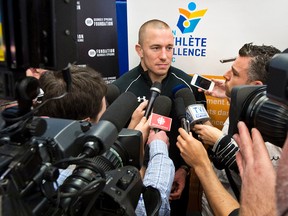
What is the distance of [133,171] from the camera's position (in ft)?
2.86

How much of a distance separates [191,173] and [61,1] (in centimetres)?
181

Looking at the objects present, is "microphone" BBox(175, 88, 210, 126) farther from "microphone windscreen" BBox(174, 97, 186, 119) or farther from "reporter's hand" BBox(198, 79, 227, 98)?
"reporter's hand" BBox(198, 79, 227, 98)

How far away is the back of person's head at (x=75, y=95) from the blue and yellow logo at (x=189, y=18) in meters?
1.10

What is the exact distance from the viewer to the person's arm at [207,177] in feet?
3.93

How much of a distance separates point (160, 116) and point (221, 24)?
97 cm

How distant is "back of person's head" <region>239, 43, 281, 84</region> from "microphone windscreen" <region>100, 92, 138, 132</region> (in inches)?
31.7

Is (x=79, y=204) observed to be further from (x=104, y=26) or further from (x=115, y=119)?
(x=104, y=26)

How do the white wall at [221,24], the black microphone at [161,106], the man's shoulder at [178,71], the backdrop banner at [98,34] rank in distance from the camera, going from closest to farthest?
the black microphone at [161,106], the white wall at [221,24], the man's shoulder at [178,71], the backdrop banner at [98,34]

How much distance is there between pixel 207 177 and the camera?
1304 mm

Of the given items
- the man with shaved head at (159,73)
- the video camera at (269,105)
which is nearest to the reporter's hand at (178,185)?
the man with shaved head at (159,73)

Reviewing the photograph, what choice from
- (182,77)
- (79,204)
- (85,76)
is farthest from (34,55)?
(182,77)

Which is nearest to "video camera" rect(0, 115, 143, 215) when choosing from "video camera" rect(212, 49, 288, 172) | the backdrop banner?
"video camera" rect(212, 49, 288, 172)

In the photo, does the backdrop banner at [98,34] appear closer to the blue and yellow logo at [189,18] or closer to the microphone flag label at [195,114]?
the blue and yellow logo at [189,18]

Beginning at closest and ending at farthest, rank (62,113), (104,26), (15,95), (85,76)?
(15,95), (62,113), (85,76), (104,26)
